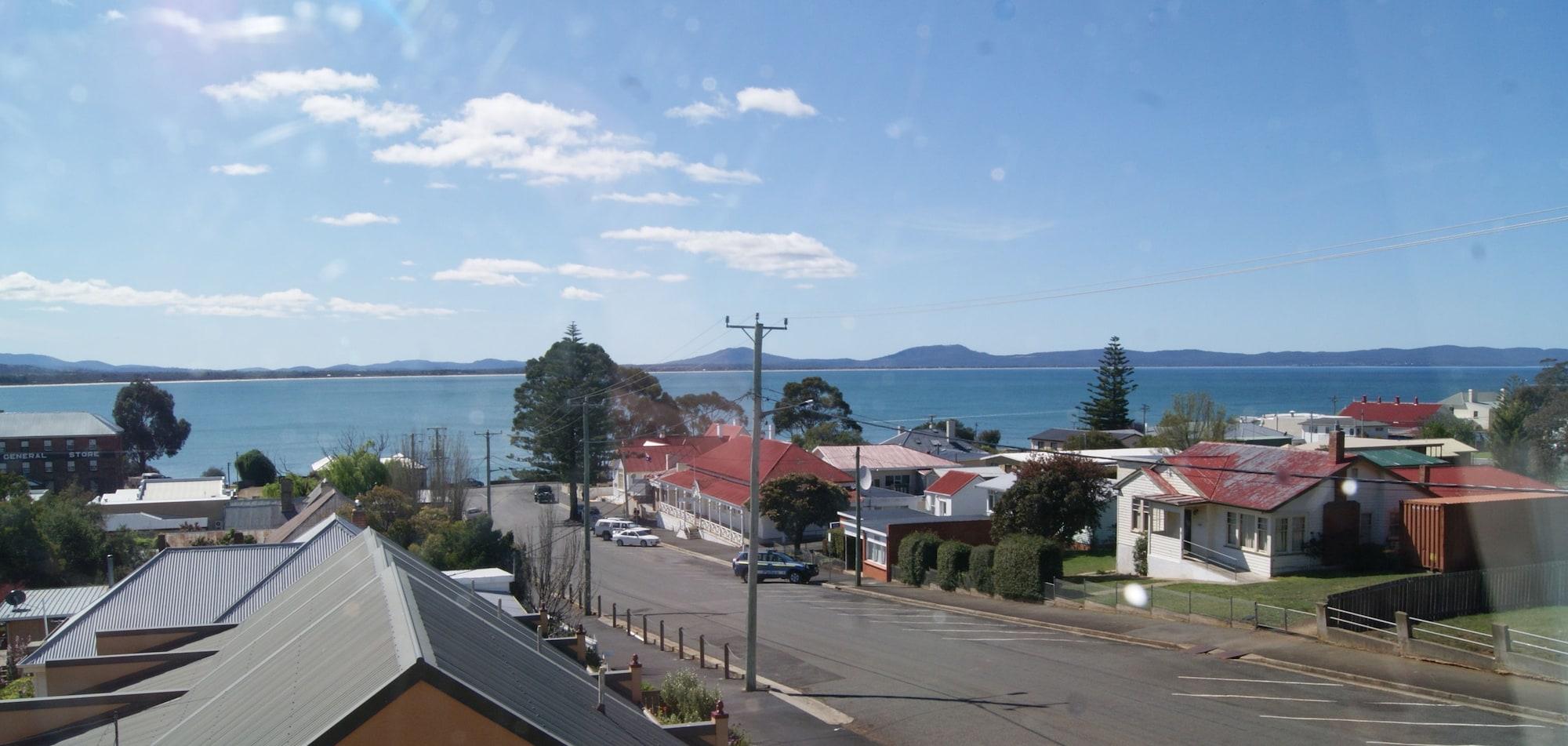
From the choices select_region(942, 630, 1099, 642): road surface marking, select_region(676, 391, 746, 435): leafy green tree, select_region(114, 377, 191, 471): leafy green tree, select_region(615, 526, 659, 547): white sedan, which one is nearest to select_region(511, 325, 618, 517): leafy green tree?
select_region(615, 526, 659, 547): white sedan

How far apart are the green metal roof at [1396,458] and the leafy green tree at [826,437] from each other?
51362mm

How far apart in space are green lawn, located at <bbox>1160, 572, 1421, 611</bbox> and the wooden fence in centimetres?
179

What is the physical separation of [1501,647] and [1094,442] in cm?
5614

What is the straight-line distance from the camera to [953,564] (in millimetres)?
37438

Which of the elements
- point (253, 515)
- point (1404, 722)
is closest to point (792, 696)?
point (1404, 722)

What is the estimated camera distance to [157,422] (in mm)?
114625

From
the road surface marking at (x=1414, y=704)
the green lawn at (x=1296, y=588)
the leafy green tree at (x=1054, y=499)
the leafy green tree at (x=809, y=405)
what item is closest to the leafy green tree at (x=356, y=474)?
the leafy green tree at (x=1054, y=499)

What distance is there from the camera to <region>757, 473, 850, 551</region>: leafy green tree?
163 ft

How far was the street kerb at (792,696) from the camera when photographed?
62.7ft

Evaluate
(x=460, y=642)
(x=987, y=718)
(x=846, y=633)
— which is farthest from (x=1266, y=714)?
(x=460, y=642)

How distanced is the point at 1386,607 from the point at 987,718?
10.9 meters

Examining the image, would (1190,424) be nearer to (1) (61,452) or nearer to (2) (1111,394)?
(2) (1111,394)

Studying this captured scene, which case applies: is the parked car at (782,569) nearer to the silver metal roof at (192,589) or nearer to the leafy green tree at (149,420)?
the silver metal roof at (192,589)

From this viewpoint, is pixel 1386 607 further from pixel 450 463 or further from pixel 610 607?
pixel 450 463
